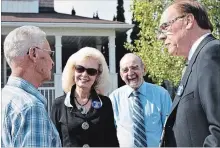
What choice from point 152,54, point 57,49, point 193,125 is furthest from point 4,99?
point 152,54

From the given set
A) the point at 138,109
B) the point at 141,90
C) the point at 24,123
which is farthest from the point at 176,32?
the point at 141,90

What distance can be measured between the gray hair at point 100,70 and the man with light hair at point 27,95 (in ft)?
4.90

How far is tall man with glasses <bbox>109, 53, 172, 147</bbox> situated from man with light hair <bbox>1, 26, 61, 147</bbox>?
2076mm

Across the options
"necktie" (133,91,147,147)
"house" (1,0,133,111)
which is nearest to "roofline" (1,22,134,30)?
"house" (1,0,133,111)

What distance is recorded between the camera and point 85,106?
4336 millimetres

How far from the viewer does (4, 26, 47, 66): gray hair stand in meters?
2.85

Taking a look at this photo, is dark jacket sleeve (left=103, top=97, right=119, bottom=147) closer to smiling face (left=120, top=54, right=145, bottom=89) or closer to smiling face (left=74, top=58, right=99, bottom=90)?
smiling face (left=74, top=58, right=99, bottom=90)

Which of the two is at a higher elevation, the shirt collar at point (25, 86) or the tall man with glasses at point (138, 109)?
the shirt collar at point (25, 86)

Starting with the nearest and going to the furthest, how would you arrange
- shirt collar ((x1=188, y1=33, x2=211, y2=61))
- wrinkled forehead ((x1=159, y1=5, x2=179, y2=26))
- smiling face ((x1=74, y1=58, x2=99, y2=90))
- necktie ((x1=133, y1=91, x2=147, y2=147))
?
shirt collar ((x1=188, y1=33, x2=211, y2=61))
wrinkled forehead ((x1=159, y1=5, x2=179, y2=26))
smiling face ((x1=74, y1=58, x2=99, y2=90))
necktie ((x1=133, y1=91, x2=147, y2=147))

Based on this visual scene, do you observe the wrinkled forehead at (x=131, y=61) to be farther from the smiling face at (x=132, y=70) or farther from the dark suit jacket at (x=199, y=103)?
the dark suit jacket at (x=199, y=103)

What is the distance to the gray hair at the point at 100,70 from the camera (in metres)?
4.54

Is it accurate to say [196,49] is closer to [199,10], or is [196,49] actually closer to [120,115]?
[199,10]

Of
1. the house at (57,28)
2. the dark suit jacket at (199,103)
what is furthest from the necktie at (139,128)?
the house at (57,28)

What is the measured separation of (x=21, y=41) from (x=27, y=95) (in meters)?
0.35
